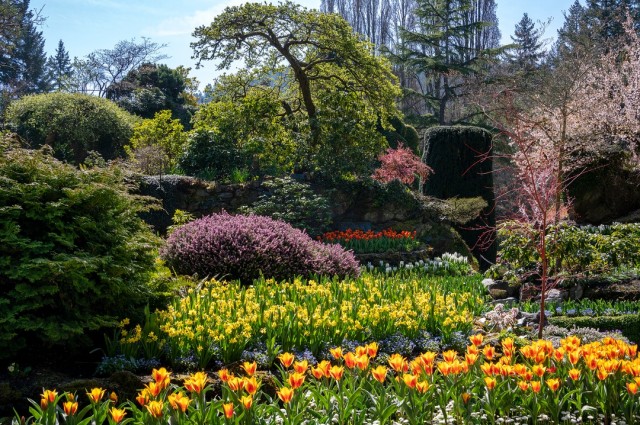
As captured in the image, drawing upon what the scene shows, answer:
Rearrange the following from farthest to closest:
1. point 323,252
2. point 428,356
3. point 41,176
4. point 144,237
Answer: point 323,252 < point 144,237 < point 41,176 < point 428,356

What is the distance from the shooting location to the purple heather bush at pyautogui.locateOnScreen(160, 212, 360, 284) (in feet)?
22.3

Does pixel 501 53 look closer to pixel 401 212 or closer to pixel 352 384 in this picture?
pixel 401 212

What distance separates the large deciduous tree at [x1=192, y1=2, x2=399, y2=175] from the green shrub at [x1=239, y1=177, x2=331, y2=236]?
168 centimetres

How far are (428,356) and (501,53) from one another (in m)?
23.8

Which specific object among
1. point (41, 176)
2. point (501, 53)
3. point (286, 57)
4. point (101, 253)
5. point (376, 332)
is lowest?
point (376, 332)

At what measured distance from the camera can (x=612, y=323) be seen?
609cm

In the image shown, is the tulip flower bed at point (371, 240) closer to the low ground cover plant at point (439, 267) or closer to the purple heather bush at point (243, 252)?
the low ground cover plant at point (439, 267)

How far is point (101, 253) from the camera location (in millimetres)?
3912


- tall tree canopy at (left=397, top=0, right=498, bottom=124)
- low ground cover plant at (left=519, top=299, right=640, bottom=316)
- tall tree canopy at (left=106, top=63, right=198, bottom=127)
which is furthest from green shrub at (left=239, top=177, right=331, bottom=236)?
tall tree canopy at (left=397, top=0, right=498, bottom=124)

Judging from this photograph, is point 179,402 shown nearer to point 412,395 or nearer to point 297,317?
point 412,395

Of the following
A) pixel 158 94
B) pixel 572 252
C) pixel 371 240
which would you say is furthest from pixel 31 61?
pixel 572 252

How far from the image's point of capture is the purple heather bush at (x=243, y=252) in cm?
679

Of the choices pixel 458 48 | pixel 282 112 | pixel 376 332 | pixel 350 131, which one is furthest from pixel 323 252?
pixel 458 48

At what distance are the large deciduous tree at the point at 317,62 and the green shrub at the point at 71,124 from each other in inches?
256
